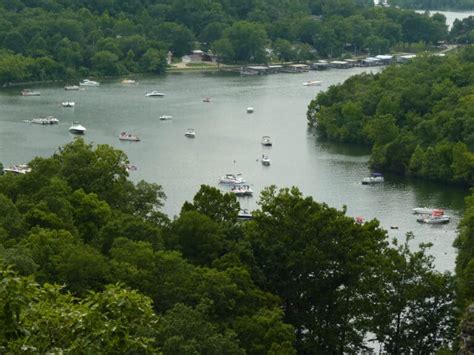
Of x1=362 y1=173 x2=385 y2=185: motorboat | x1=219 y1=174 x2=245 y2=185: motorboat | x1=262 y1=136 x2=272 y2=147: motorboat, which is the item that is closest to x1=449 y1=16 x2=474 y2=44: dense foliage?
x1=262 y1=136 x2=272 y2=147: motorboat

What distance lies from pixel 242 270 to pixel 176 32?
4393cm

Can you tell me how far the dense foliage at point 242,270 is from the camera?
1401 cm

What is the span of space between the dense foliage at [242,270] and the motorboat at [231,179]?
1011 cm

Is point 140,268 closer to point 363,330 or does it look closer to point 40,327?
point 363,330

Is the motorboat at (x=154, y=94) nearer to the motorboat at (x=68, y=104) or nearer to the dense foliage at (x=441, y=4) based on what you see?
the motorboat at (x=68, y=104)

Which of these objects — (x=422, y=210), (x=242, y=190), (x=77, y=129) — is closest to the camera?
(x=422, y=210)

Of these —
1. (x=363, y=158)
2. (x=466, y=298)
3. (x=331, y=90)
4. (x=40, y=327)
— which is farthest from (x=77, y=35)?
(x=40, y=327)

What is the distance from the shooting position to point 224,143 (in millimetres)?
34969

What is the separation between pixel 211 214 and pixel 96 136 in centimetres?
1819

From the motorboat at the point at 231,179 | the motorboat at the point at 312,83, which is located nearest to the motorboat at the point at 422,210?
the motorboat at the point at 231,179

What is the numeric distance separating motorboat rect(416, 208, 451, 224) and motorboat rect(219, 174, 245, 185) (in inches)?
217

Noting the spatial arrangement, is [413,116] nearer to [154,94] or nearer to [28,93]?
[154,94]

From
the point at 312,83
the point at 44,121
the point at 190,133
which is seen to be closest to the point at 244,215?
the point at 190,133

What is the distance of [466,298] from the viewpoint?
1527 cm
